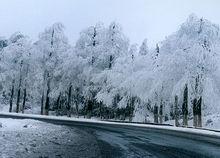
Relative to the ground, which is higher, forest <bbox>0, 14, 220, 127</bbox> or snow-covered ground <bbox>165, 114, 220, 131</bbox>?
forest <bbox>0, 14, 220, 127</bbox>

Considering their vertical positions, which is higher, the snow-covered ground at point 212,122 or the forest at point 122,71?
Result: the forest at point 122,71

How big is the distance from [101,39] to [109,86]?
8.27 m

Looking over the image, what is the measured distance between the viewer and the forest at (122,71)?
3697cm

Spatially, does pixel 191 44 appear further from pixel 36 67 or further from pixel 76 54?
pixel 36 67

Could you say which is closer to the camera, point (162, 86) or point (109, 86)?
point (162, 86)

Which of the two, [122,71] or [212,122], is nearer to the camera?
[212,122]

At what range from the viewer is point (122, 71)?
54062mm

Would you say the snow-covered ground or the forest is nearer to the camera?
the forest

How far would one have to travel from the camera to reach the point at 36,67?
61.5 m

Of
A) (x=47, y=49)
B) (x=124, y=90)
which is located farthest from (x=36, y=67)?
(x=124, y=90)

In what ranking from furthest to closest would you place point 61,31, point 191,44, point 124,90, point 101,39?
point 61,31 < point 101,39 < point 124,90 < point 191,44

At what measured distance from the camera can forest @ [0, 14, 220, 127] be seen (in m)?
37.0

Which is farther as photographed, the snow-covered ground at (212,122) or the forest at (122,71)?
the snow-covered ground at (212,122)

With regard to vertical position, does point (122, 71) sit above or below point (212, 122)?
above
